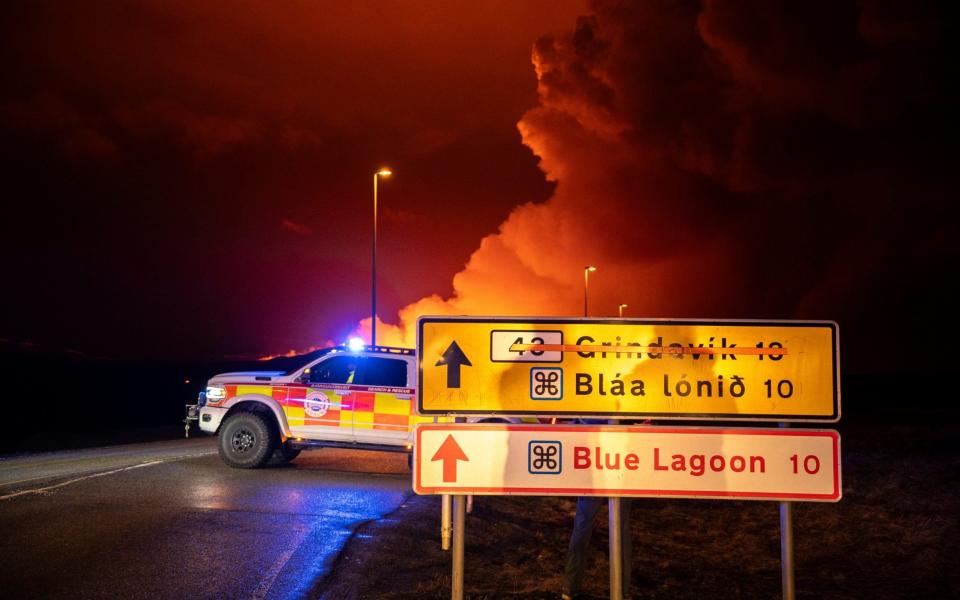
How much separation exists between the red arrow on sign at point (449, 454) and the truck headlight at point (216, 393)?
8.83 m

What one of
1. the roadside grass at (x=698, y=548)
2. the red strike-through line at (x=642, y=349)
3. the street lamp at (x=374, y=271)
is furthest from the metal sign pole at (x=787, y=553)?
the street lamp at (x=374, y=271)

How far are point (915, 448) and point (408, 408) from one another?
9637 millimetres

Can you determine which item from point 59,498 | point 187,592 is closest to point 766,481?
point 187,592

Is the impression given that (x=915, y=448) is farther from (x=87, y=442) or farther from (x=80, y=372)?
(x=80, y=372)

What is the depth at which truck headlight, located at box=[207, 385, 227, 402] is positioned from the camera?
12508 millimetres

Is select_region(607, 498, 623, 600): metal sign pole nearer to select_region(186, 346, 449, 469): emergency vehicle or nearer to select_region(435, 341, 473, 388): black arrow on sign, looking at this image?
select_region(435, 341, 473, 388): black arrow on sign

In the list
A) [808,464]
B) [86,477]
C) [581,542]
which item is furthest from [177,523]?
[808,464]

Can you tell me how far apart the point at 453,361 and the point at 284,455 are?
31.5 feet

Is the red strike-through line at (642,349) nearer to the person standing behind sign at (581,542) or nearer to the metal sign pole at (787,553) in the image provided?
the metal sign pole at (787,553)

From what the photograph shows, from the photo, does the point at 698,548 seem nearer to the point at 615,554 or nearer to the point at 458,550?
the point at 615,554

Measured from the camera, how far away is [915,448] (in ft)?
51.5

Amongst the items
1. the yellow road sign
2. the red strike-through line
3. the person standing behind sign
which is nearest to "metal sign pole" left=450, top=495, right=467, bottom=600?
the yellow road sign

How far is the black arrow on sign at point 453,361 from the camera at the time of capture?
14.6 feet

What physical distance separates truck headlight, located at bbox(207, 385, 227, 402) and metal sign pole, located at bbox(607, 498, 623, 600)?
9.17 meters
